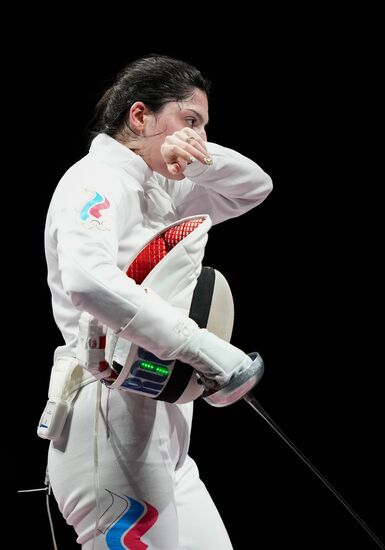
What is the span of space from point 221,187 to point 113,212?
451mm

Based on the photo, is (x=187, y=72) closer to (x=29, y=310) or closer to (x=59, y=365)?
(x=59, y=365)

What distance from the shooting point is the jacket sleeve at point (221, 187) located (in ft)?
6.16

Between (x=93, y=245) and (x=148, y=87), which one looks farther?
(x=148, y=87)

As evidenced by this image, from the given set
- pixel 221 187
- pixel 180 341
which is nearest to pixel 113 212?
pixel 180 341

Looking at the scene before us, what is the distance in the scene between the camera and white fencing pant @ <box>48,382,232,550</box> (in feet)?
4.99

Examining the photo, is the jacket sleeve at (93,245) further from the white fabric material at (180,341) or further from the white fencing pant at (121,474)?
the white fencing pant at (121,474)

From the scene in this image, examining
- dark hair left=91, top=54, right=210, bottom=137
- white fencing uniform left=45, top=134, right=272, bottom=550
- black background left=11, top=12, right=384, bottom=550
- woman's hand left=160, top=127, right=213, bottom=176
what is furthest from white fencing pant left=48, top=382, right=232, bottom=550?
black background left=11, top=12, right=384, bottom=550

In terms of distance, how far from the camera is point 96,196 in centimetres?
152

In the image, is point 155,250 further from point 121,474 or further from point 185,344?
point 121,474

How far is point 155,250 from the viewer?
153cm

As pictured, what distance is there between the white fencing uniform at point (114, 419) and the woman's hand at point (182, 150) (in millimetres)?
96

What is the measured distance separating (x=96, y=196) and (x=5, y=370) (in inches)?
41.3

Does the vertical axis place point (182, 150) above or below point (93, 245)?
above

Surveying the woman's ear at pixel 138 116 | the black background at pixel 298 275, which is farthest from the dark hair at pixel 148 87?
the black background at pixel 298 275
